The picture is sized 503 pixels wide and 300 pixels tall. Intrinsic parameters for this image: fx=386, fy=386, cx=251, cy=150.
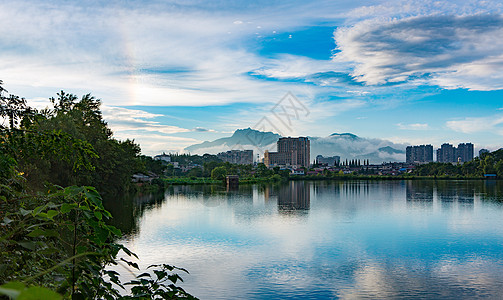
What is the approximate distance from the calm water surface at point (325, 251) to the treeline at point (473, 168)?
246 ft

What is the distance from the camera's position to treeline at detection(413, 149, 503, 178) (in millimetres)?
93750

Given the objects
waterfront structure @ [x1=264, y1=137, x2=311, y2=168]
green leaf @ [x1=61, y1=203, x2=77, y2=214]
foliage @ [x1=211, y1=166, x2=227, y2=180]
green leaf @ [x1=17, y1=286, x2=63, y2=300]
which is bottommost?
foliage @ [x1=211, y1=166, x2=227, y2=180]

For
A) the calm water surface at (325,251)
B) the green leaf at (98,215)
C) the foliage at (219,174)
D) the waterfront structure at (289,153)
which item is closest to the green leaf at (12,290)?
the green leaf at (98,215)

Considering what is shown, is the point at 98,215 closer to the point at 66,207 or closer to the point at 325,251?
the point at 66,207

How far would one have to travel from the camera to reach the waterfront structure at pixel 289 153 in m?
142

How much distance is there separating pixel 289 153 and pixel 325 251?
127m

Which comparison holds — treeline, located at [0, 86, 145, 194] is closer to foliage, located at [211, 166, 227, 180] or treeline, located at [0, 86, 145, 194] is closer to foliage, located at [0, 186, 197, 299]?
foliage, located at [0, 186, 197, 299]

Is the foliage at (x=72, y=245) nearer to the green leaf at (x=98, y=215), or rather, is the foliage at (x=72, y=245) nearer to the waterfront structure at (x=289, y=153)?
the green leaf at (x=98, y=215)

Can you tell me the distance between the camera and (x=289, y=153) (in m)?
144

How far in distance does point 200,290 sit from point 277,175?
78.4 m

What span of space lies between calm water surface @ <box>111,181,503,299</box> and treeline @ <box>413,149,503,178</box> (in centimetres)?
7485

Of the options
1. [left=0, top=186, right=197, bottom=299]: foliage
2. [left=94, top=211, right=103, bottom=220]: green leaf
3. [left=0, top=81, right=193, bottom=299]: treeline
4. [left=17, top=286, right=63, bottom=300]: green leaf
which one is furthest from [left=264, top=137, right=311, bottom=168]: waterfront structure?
[left=17, top=286, right=63, bottom=300]: green leaf

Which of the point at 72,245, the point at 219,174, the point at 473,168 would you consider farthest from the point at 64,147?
the point at 473,168

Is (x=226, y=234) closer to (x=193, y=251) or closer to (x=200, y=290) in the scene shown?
(x=193, y=251)
